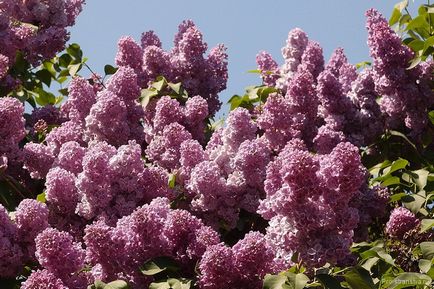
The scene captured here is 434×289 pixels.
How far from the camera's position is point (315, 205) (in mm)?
4023

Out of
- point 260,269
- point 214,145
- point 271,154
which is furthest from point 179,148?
point 260,269

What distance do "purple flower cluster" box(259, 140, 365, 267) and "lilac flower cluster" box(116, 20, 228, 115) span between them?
2.40 metres

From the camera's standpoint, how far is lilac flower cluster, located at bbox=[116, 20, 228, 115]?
6.45m

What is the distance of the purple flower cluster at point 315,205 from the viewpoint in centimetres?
396

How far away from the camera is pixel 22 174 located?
18.5 ft

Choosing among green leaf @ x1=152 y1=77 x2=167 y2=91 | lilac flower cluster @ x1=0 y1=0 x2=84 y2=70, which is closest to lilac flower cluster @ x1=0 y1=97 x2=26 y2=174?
green leaf @ x1=152 y1=77 x2=167 y2=91

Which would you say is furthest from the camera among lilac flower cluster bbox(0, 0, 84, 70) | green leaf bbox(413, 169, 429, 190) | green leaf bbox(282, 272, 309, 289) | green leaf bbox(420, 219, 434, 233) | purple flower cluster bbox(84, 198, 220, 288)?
lilac flower cluster bbox(0, 0, 84, 70)

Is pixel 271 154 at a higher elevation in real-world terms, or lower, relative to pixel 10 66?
lower

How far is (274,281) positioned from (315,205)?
415 millimetres

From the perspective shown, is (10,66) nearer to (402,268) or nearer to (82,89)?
(82,89)

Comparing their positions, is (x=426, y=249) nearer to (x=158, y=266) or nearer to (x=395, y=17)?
(x=158, y=266)

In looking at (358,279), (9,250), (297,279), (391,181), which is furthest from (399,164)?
(9,250)

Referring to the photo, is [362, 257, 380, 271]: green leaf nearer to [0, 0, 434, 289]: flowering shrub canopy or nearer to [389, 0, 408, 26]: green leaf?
[0, 0, 434, 289]: flowering shrub canopy

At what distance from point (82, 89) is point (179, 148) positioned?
95 centimetres
